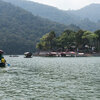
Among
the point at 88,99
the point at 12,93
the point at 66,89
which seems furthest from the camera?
the point at 66,89

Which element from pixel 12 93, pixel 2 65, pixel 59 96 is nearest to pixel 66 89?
pixel 59 96

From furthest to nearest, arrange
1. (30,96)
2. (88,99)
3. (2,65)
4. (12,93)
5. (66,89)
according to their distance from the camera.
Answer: (2,65)
(66,89)
(12,93)
(30,96)
(88,99)

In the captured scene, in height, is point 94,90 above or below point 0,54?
below

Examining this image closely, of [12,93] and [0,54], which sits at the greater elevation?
[0,54]

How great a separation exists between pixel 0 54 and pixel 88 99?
69.2m

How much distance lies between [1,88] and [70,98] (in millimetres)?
13807

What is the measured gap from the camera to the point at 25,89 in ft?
125

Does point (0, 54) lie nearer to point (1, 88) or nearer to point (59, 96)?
point (1, 88)

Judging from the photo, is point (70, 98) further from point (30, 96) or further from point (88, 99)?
point (30, 96)

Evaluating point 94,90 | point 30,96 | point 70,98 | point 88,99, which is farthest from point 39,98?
point 94,90

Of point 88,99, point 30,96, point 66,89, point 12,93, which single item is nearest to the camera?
point 88,99

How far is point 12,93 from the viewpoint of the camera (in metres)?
34.8

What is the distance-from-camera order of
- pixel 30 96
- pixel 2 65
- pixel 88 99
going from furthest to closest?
pixel 2 65
pixel 30 96
pixel 88 99

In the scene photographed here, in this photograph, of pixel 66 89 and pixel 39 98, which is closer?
pixel 39 98
